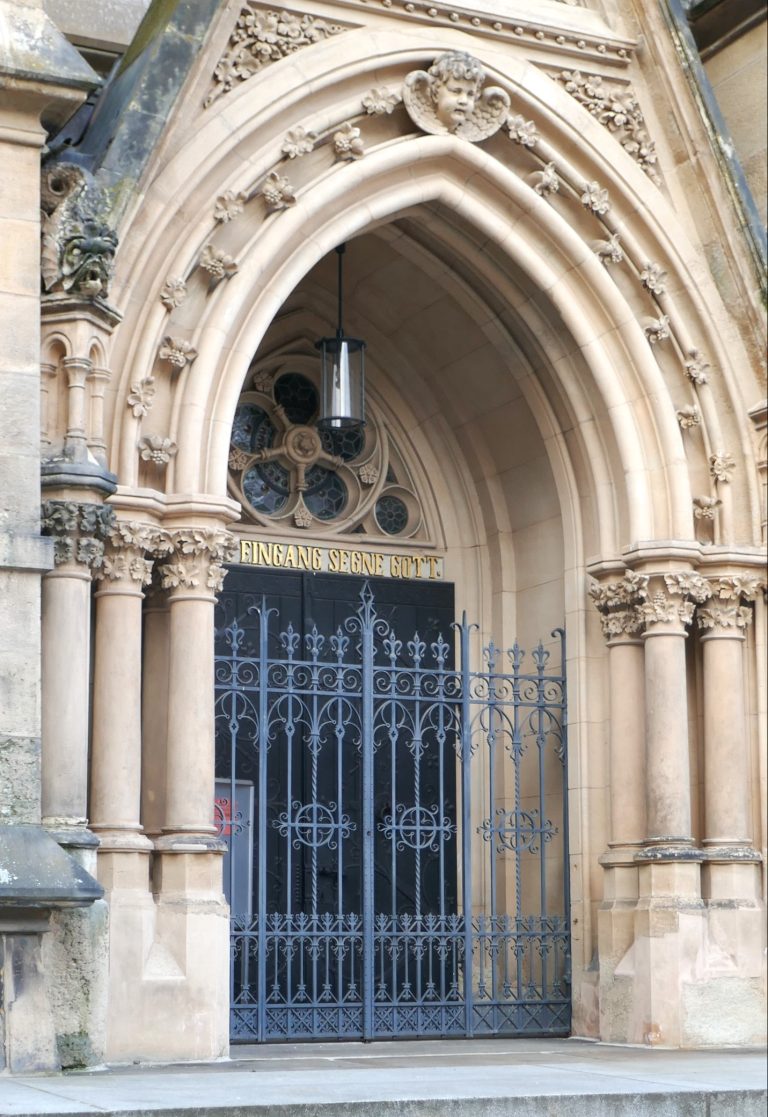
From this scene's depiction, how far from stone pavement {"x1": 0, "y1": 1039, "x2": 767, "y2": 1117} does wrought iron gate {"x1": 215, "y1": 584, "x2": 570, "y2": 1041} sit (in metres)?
1.04

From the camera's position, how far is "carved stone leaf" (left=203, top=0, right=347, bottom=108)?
12.3 meters

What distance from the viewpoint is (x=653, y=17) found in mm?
13586

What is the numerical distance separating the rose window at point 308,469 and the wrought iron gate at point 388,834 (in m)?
0.89

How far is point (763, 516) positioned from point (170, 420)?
13.8ft

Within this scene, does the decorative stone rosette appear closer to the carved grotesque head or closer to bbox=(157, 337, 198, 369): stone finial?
the carved grotesque head

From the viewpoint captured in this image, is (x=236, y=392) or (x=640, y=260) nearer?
(x=236, y=392)

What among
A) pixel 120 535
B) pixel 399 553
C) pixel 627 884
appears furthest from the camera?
pixel 399 553

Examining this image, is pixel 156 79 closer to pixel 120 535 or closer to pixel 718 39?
pixel 120 535

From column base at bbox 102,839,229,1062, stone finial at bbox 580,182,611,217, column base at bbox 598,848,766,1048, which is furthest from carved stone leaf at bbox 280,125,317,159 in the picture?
column base at bbox 598,848,766,1048

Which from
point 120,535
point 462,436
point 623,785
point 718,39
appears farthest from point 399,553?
point 718,39

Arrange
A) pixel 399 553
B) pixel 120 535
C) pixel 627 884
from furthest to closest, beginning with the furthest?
pixel 399 553 → pixel 627 884 → pixel 120 535

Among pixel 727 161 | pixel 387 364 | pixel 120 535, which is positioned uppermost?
pixel 727 161

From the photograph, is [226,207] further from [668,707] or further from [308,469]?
[668,707]

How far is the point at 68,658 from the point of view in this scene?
10602 mm
